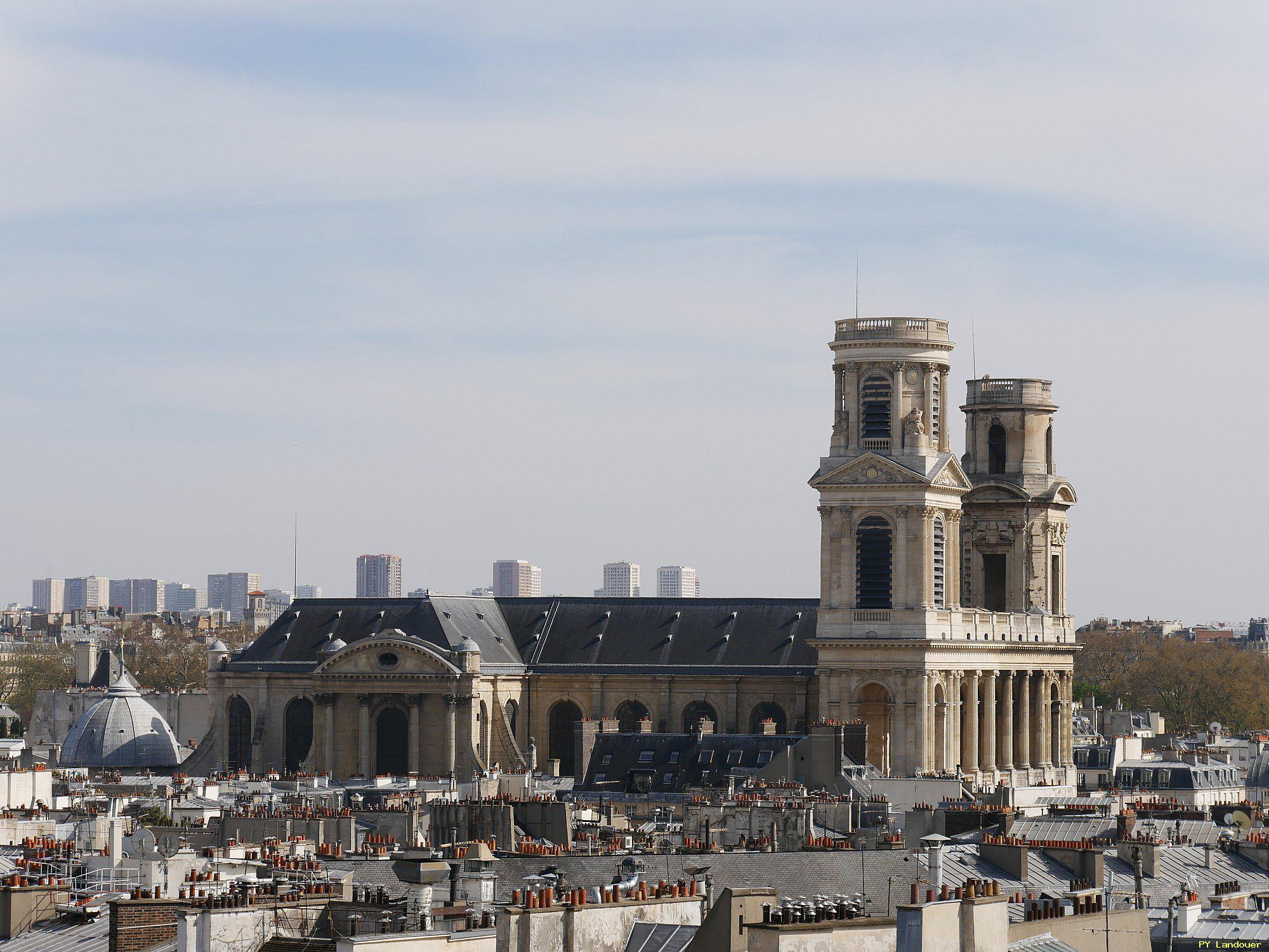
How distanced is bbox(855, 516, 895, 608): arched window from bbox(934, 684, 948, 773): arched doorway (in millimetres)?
4127

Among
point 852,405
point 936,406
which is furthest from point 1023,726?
point 852,405

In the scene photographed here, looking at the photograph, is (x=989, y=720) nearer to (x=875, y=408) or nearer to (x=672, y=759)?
(x=875, y=408)

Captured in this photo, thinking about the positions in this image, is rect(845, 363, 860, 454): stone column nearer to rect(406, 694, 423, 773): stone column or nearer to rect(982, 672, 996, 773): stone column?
rect(982, 672, 996, 773): stone column

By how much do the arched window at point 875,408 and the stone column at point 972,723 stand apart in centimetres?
1062

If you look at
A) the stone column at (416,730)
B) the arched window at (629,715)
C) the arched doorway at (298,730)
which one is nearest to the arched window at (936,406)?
the arched window at (629,715)

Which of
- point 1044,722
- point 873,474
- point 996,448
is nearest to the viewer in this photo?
point 873,474

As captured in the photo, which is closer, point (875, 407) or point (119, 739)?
point (875, 407)

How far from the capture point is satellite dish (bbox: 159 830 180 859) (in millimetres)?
47750

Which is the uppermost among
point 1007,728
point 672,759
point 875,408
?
point 875,408

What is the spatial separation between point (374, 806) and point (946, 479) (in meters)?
49.1

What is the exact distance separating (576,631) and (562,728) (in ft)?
15.4

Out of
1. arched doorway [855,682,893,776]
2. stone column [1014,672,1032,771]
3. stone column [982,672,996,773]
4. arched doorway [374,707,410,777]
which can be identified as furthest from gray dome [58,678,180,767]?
stone column [1014,672,1032,771]

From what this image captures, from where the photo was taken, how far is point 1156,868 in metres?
51.0

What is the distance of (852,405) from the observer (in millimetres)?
122188
